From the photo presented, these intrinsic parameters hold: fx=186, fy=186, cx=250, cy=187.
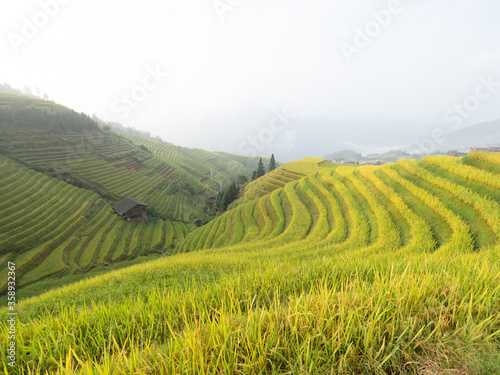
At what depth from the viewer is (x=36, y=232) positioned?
31.2 metres

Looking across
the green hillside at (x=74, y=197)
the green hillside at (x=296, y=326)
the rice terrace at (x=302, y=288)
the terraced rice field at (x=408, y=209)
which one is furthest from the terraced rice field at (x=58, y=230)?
the green hillside at (x=296, y=326)

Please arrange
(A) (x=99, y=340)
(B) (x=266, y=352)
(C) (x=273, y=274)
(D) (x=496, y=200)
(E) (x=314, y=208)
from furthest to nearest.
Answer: (E) (x=314, y=208)
(D) (x=496, y=200)
(C) (x=273, y=274)
(A) (x=99, y=340)
(B) (x=266, y=352)

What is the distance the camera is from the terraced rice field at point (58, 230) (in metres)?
27.0

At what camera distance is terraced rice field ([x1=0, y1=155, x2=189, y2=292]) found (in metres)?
27.0

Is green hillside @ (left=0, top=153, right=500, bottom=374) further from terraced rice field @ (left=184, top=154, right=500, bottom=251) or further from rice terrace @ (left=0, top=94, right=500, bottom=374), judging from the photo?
terraced rice field @ (left=184, top=154, right=500, bottom=251)

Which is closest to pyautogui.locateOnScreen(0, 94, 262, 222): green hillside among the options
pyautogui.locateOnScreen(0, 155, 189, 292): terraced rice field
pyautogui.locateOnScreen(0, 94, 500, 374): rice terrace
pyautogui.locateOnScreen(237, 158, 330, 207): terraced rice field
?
Answer: pyautogui.locateOnScreen(0, 155, 189, 292): terraced rice field

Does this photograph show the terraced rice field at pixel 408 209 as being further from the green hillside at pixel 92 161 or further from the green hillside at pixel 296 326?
the green hillside at pixel 92 161

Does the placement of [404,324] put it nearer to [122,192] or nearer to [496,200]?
[496,200]

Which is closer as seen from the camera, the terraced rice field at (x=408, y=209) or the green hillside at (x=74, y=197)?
the terraced rice field at (x=408, y=209)

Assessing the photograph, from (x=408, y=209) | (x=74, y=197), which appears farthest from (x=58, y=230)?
(x=408, y=209)

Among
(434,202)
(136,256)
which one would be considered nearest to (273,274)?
(434,202)

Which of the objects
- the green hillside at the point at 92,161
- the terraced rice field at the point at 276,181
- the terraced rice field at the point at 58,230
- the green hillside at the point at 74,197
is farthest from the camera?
the green hillside at the point at 92,161

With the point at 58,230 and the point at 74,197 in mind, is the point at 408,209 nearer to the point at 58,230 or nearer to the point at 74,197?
the point at 58,230

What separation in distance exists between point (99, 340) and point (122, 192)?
63.8 meters
